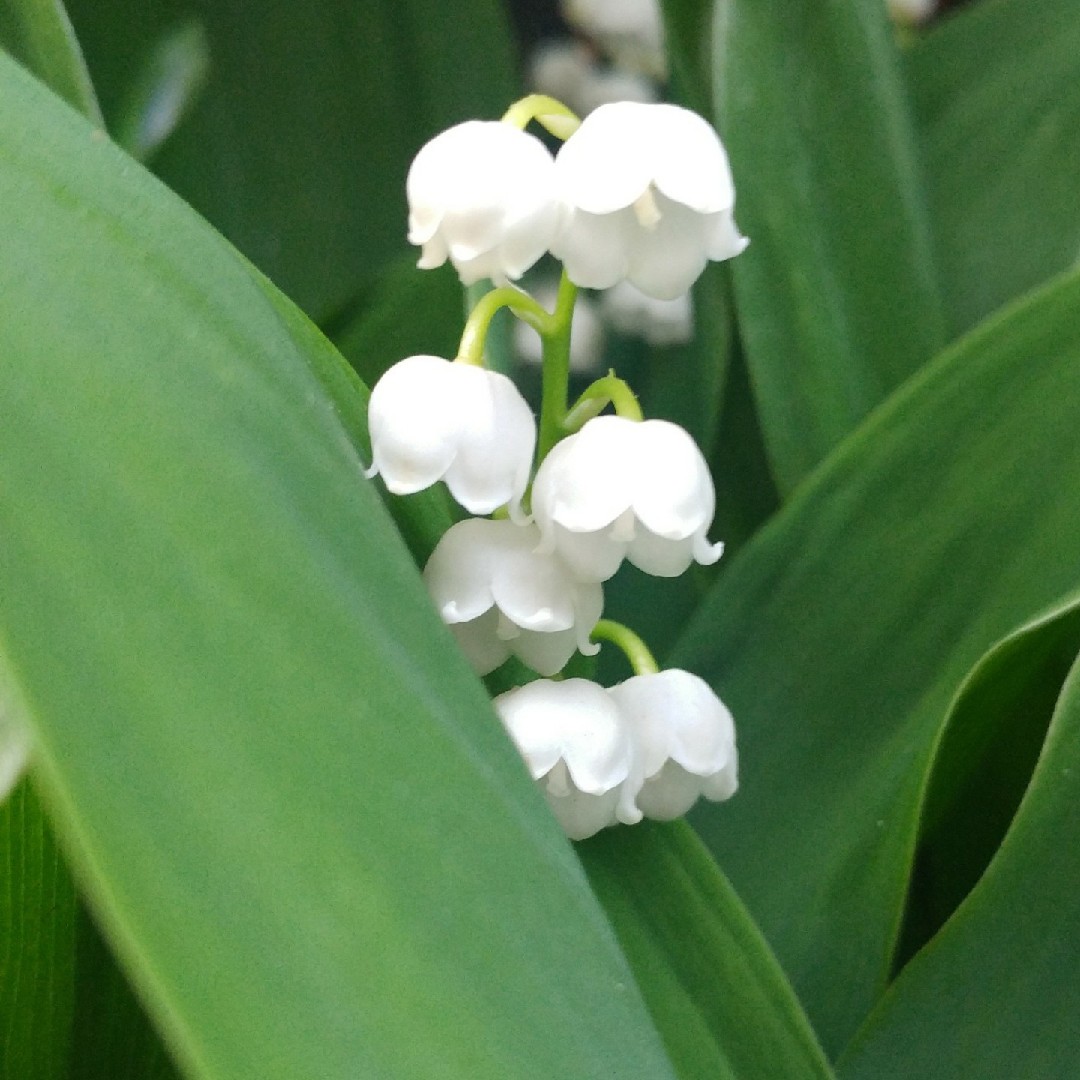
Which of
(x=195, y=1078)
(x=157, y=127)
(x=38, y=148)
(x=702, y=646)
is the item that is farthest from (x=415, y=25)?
(x=195, y=1078)

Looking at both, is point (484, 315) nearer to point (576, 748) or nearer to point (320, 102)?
point (576, 748)

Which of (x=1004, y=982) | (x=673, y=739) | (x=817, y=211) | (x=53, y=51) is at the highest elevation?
(x=53, y=51)

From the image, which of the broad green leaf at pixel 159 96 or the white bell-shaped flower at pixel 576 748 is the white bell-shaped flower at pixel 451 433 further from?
the broad green leaf at pixel 159 96

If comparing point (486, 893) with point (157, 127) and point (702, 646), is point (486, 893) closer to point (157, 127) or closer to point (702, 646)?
point (702, 646)

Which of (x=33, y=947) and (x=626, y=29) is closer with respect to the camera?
(x=33, y=947)

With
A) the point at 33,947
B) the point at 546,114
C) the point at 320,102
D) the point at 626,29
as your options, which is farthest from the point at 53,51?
the point at 626,29

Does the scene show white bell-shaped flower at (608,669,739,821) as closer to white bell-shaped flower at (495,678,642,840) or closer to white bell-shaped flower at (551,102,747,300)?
white bell-shaped flower at (495,678,642,840)
